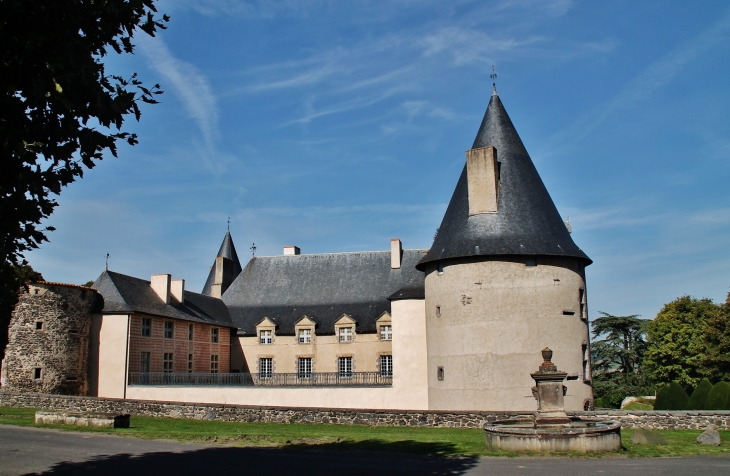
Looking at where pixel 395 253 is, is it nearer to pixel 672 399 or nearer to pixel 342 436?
pixel 672 399

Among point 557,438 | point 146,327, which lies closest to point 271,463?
point 557,438

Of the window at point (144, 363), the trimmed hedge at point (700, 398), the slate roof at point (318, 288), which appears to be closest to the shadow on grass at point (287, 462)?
the trimmed hedge at point (700, 398)

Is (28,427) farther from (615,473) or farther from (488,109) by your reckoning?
(488,109)

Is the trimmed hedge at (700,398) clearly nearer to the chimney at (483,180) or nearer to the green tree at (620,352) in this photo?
the chimney at (483,180)

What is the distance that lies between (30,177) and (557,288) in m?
18.8

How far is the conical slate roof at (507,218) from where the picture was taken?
899 inches

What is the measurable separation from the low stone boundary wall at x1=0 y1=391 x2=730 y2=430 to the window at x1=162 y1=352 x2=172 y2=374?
6.86 metres

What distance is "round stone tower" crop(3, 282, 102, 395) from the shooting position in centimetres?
2598

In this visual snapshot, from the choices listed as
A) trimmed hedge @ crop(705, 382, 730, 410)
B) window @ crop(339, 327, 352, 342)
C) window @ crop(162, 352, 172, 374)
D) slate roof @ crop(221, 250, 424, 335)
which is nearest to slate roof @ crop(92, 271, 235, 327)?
window @ crop(162, 352, 172, 374)

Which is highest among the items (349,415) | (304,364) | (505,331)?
(505,331)

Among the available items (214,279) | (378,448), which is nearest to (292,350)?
(214,279)

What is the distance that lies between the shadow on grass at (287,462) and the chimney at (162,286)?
19.0m

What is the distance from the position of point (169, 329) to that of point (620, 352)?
101 ft

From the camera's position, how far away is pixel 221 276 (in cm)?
3997
